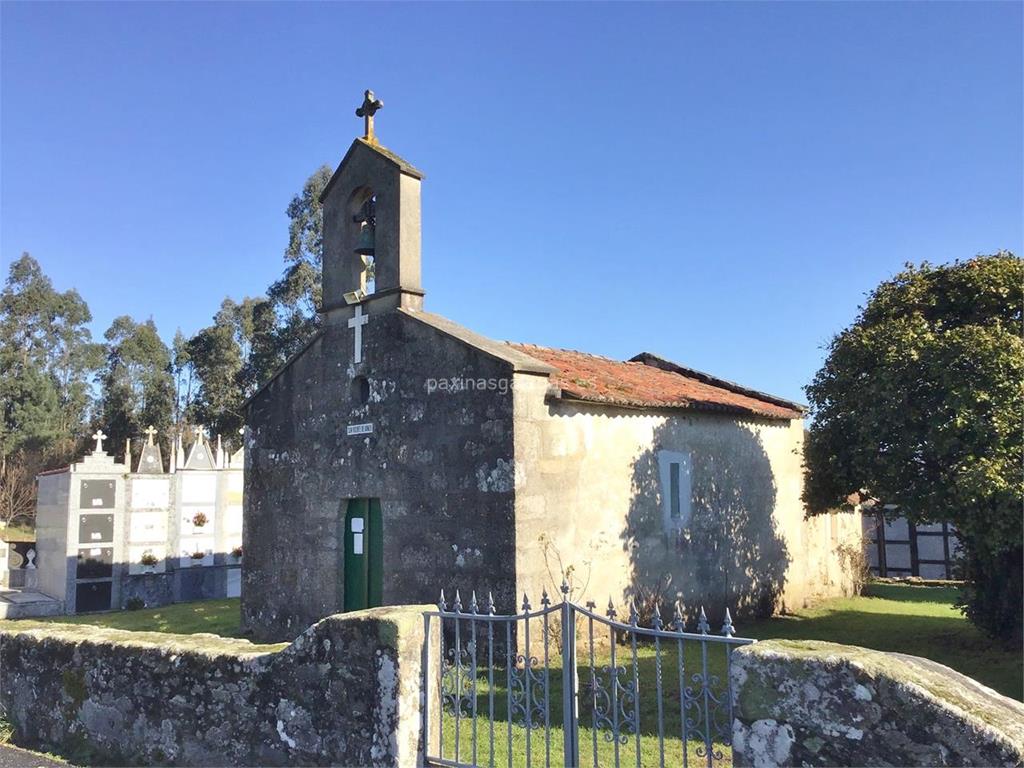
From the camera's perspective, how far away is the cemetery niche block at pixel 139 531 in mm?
18516

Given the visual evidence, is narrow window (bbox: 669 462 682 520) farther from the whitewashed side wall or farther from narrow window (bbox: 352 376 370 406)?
narrow window (bbox: 352 376 370 406)

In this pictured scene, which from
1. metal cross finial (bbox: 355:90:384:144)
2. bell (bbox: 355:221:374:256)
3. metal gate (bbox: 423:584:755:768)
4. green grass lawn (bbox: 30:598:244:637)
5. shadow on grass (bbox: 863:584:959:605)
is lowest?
green grass lawn (bbox: 30:598:244:637)

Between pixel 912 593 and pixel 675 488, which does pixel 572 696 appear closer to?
pixel 675 488

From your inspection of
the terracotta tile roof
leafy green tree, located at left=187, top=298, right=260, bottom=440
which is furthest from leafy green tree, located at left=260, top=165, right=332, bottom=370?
the terracotta tile roof

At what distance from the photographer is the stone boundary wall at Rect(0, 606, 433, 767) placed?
5414 millimetres

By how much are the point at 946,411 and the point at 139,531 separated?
17833 millimetres

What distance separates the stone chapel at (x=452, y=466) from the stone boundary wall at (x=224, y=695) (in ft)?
Result: 14.8

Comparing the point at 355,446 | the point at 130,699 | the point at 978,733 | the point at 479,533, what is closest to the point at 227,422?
the point at 355,446

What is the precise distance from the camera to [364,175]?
491 inches

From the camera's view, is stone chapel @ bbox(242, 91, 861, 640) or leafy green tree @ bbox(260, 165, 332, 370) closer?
stone chapel @ bbox(242, 91, 861, 640)

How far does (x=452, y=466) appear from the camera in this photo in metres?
11.0

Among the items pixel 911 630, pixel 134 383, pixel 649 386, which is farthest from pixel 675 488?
pixel 134 383

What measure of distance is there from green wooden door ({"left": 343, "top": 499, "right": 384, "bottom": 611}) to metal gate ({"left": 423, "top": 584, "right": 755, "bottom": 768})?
60.9 inches

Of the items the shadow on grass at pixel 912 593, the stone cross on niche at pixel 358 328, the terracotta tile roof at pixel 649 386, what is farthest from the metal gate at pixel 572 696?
the shadow on grass at pixel 912 593
